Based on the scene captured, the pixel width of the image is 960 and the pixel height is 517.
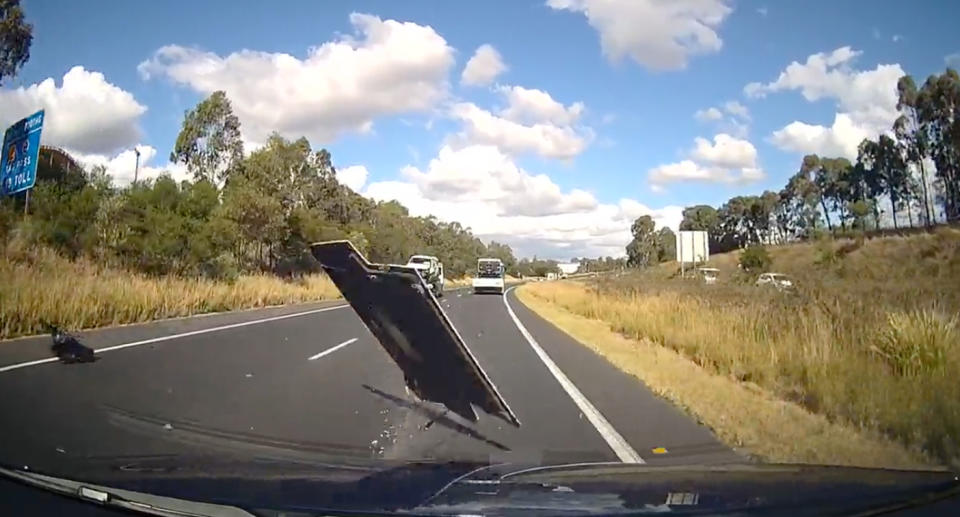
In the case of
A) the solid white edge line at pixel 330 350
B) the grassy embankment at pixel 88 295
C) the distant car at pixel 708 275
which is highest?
the distant car at pixel 708 275

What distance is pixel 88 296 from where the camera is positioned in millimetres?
17047

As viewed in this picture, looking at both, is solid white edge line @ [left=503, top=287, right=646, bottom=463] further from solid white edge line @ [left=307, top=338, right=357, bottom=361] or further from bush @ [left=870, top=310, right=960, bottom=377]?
bush @ [left=870, top=310, right=960, bottom=377]

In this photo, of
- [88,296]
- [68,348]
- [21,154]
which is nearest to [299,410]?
[68,348]

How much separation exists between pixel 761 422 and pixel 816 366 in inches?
115

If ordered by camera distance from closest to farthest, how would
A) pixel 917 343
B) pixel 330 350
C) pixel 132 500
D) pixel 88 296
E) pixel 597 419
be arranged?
pixel 132 500, pixel 597 419, pixel 917 343, pixel 330 350, pixel 88 296

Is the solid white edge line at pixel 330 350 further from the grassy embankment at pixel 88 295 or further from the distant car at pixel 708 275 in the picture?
the distant car at pixel 708 275

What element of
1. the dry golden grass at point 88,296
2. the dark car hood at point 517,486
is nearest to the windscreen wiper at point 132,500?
the dark car hood at point 517,486

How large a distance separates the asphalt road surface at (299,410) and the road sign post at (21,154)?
8.90 meters

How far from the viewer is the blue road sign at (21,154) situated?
20250 millimetres

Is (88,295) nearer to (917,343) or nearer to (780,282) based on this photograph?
(917,343)

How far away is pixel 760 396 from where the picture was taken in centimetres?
960

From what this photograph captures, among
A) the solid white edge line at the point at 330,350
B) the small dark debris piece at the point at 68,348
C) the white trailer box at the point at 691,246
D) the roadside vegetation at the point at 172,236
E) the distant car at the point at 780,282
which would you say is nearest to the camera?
the small dark debris piece at the point at 68,348

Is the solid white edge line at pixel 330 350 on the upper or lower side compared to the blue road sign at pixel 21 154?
lower

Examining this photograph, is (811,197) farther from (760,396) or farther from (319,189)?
(760,396)
